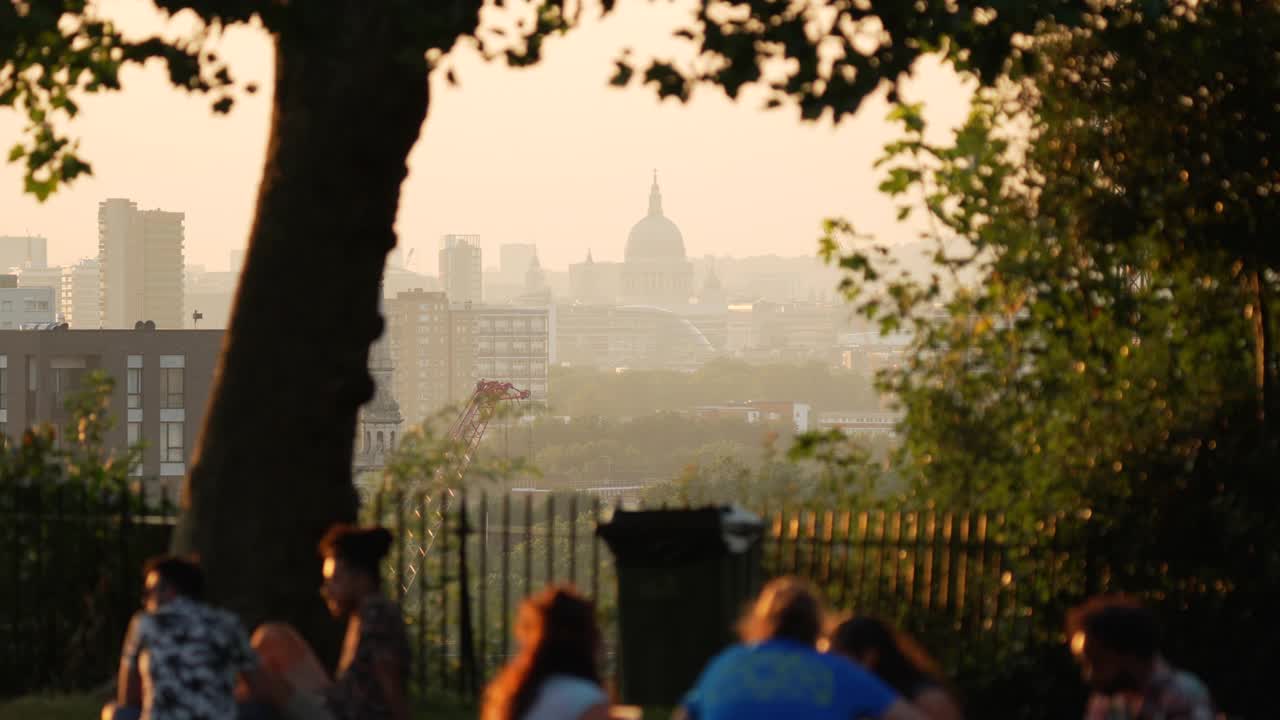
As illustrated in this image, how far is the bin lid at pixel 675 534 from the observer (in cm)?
913

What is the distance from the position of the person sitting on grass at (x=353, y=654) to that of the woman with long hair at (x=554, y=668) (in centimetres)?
148

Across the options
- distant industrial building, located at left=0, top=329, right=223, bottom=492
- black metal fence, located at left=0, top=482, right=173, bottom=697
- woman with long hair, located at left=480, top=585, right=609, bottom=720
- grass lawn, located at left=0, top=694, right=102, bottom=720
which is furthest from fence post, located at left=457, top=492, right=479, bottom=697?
distant industrial building, located at left=0, top=329, right=223, bottom=492

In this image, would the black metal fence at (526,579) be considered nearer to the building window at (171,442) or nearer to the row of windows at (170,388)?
the row of windows at (170,388)

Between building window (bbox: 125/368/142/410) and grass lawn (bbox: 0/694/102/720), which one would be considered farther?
building window (bbox: 125/368/142/410)

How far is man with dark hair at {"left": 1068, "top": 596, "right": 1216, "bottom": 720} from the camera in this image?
217 inches

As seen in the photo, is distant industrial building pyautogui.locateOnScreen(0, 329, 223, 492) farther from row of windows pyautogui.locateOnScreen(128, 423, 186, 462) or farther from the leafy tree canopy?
the leafy tree canopy

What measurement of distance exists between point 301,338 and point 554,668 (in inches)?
206

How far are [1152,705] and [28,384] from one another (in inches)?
4045

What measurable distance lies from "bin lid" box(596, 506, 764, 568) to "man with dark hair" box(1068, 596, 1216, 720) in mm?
3660

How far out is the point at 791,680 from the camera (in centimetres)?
540

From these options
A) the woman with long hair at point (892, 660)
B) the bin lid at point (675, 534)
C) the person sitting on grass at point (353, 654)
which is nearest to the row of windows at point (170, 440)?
the bin lid at point (675, 534)

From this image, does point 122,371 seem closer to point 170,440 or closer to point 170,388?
point 170,388

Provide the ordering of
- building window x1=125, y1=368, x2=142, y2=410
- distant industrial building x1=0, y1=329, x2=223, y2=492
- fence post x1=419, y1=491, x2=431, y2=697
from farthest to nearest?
building window x1=125, y1=368, x2=142, y2=410, distant industrial building x1=0, y1=329, x2=223, y2=492, fence post x1=419, y1=491, x2=431, y2=697

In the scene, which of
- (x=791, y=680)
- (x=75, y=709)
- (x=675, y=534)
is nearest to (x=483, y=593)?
(x=75, y=709)
